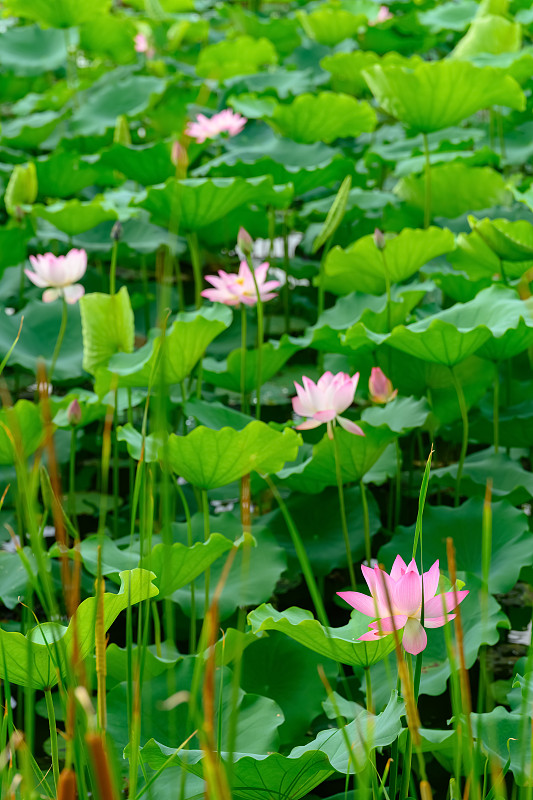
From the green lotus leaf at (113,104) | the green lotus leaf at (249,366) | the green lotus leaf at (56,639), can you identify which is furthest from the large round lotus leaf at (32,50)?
the green lotus leaf at (56,639)

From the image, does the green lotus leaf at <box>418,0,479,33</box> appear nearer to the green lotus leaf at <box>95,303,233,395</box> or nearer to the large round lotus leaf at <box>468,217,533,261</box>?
the large round lotus leaf at <box>468,217,533,261</box>

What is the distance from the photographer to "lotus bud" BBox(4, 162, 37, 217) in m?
1.79

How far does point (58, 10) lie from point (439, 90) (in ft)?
4.99

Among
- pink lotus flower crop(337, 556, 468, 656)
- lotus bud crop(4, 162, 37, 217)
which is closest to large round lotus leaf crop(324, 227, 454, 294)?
lotus bud crop(4, 162, 37, 217)

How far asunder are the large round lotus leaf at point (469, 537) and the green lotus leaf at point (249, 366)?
0.36 meters

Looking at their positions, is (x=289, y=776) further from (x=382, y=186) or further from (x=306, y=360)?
(x=382, y=186)

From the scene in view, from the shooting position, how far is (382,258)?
4.82 feet

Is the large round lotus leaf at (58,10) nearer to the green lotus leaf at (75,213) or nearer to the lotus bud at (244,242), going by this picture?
the green lotus leaf at (75,213)

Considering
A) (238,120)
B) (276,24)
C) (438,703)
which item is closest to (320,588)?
(438,703)

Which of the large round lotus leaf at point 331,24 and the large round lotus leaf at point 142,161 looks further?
the large round lotus leaf at point 331,24

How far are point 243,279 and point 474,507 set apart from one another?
508mm

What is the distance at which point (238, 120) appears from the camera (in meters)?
2.08

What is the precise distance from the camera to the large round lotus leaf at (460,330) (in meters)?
1.12

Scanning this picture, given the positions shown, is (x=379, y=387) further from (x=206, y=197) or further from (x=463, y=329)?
(x=206, y=197)
